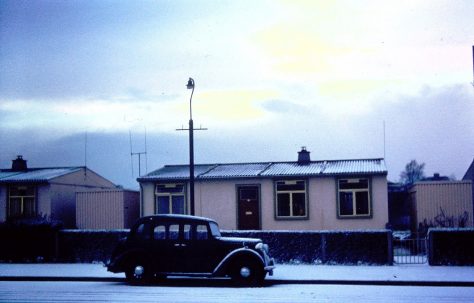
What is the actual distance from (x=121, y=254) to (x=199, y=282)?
7.59ft

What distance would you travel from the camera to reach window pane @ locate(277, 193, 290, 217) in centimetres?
2901

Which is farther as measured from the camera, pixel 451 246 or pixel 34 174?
pixel 34 174

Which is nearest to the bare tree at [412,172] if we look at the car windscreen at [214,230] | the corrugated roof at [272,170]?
the corrugated roof at [272,170]

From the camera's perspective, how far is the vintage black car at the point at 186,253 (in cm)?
1572

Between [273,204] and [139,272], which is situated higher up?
[273,204]

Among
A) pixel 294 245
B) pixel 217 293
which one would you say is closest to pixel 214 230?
pixel 217 293

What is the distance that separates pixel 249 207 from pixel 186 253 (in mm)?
13523

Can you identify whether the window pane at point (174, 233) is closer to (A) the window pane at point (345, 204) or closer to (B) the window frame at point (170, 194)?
(B) the window frame at point (170, 194)

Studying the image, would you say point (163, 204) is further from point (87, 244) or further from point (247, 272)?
point (247, 272)

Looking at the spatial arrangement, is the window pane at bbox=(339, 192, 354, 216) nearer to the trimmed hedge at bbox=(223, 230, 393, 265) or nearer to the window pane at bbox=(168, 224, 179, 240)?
the trimmed hedge at bbox=(223, 230, 393, 265)

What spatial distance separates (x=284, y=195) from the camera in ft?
95.5

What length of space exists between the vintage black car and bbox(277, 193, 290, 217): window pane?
42.0ft

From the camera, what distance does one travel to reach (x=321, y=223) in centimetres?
2855

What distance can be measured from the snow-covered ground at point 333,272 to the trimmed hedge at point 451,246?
1.81 feet
